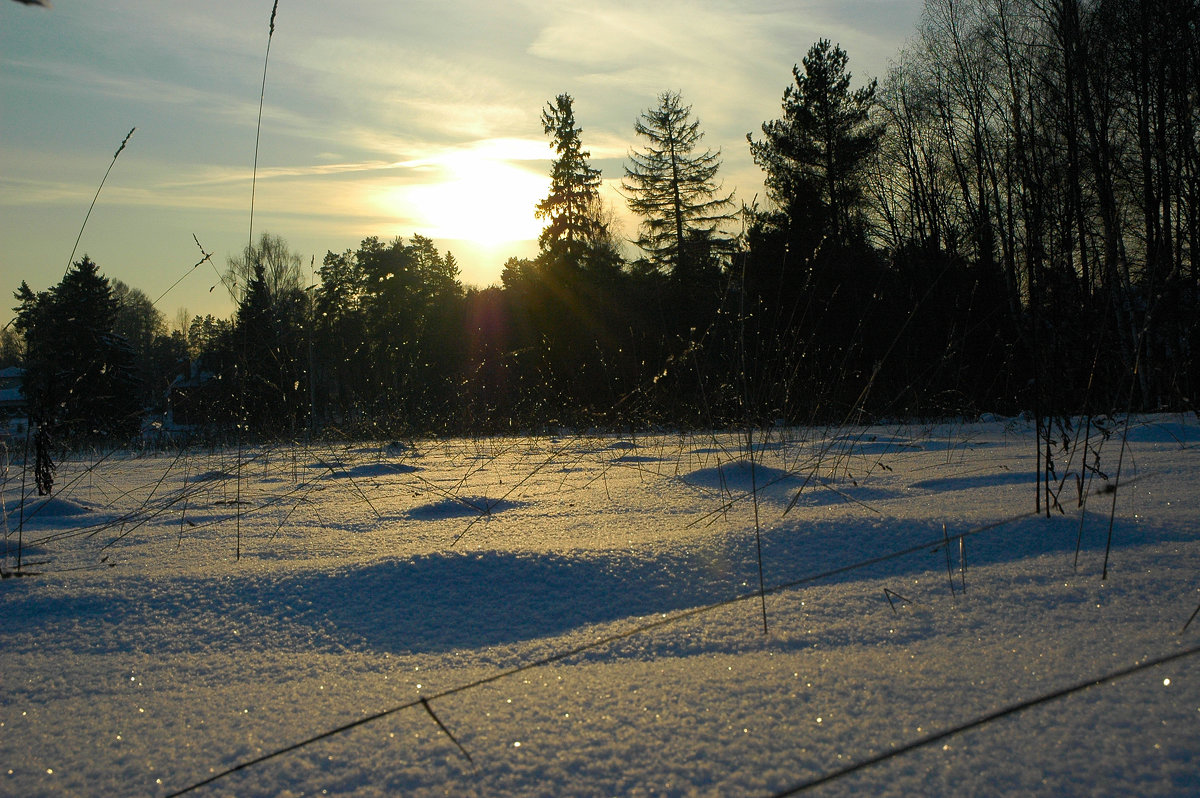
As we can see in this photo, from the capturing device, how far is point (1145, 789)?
60cm

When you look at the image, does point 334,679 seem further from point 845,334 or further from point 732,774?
point 845,334

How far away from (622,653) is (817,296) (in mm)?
15633

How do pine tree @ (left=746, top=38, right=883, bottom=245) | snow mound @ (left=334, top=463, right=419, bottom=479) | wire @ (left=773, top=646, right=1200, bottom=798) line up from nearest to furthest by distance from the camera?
1. wire @ (left=773, top=646, right=1200, bottom=798)
2. snow mound @ (left=334, top=463, right=419, bottom=479)
3. pine tree @ (left=746, top=38, right=883, bottom=245)

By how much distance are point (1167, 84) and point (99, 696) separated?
13.7 m

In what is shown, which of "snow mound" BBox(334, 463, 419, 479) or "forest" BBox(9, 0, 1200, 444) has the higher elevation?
"forest" BBox(9, 0, 1200, 444)

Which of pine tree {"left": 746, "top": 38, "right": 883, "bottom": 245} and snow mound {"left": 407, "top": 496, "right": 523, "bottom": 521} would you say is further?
pine tree {"left": 746, "top": 38, "right": 883, "bottom": 245}

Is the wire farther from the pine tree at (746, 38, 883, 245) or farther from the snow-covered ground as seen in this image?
the pine tree at (746, 38, 883, 245)

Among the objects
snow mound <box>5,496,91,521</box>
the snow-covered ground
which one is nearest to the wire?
the snow-covered ground

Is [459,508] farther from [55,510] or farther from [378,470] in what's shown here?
[378,470]

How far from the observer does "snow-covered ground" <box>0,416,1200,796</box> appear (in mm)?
708

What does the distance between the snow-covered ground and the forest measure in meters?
0.56

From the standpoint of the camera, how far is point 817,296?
51.4 feet

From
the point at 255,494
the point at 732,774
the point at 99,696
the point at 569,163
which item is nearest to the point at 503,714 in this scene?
the point at 732,774

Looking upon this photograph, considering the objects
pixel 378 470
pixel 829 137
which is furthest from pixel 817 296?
Answer: pixel 378 470
